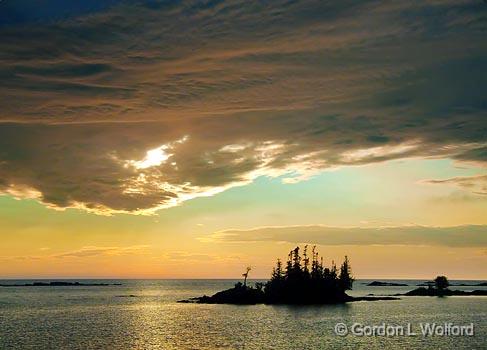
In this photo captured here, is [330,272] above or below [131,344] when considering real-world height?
above

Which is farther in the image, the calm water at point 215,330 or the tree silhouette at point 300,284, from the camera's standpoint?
the tree silhouette at point 300,284

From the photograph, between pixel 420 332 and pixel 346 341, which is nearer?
pixel 346 341

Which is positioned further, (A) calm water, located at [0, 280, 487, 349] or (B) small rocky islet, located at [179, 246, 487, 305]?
(B) small rocky islet, located at [179, 246, 487, 305]

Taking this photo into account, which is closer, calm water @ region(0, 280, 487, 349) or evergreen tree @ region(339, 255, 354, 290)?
calm water @ region(0, 280, 487, 349)

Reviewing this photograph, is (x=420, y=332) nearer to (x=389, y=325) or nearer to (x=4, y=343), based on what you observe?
(x=389, y=325)

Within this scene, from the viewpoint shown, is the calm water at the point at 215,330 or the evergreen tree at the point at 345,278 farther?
the evergreen tree at the point at 345,278

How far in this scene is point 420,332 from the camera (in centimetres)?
9981

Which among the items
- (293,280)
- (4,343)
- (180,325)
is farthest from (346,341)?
(293,280)

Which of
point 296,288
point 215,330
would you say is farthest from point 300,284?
point 215,330

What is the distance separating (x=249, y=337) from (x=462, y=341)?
115 feet

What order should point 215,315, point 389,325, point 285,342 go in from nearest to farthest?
point 285,342
point 389,325
point 215,315

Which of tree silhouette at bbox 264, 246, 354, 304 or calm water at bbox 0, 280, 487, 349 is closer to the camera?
calm water at bbox 0, 280, 487, 349

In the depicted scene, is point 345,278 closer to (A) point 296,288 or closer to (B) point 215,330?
(A) point 296,288

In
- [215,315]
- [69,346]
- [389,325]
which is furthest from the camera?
[215,315]
